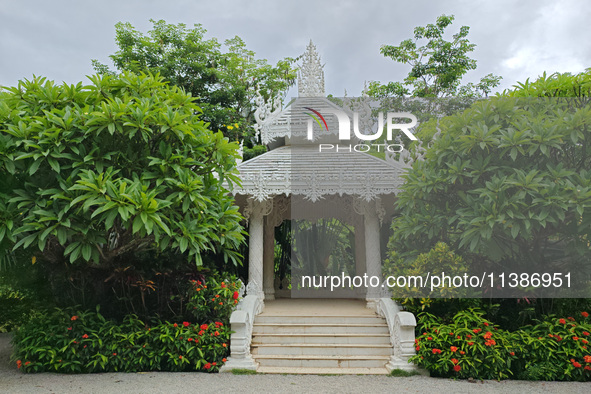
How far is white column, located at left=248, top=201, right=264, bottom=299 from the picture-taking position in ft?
24.1

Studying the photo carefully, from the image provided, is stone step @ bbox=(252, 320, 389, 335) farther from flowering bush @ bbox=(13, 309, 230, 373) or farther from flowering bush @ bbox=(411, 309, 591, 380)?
flowering bush @ bbox=(411, 309, 591, 380)

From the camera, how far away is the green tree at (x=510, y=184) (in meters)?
4.87

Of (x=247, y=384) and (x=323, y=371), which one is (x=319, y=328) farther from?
(x=247, y=384)

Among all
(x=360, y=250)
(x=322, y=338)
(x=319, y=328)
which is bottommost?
(x=322, y=338)

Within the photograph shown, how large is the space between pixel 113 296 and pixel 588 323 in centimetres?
658

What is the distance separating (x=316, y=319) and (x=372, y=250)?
1609 mm

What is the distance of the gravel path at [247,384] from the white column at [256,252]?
6.78 feet

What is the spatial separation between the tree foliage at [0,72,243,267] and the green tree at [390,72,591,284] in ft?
9.06

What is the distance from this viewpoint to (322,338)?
631 centimetres

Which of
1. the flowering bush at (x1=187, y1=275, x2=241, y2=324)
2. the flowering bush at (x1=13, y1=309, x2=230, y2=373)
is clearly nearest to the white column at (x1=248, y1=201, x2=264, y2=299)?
the flowering bush at (x1=187, y1=275, x2=241, y2=324)

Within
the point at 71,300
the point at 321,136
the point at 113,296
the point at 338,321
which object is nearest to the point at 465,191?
the point at 338,321

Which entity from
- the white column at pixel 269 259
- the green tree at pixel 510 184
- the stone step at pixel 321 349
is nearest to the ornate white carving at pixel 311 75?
the white column at pixel 269 259

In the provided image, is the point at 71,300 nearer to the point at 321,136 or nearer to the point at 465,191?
the point at 321,136

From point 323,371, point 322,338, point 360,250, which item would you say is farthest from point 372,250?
point 323,371
